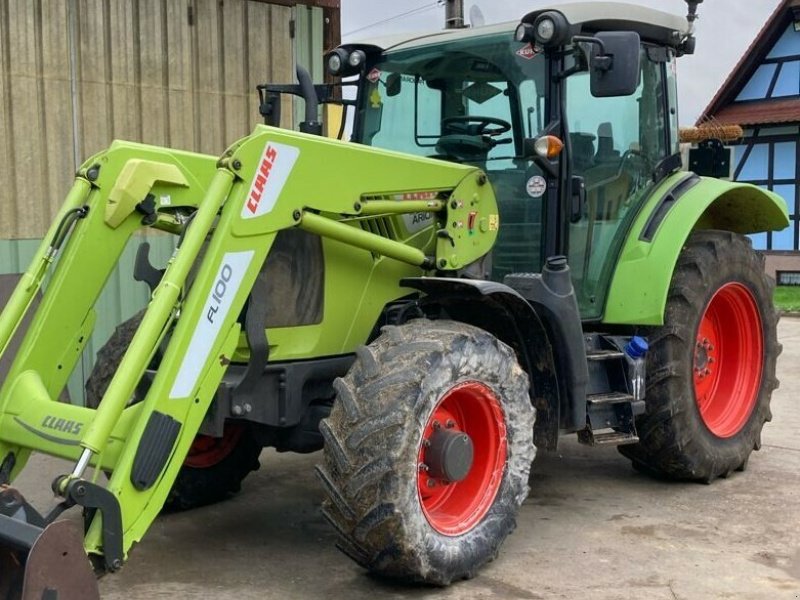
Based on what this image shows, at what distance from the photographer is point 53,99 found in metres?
7.65

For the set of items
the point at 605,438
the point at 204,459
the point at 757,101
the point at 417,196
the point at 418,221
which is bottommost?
the point at 204,459

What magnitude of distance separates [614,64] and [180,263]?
2.21 m

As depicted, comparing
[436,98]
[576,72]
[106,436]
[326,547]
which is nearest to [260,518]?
[326,547]

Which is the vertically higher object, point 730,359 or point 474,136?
point 474,136

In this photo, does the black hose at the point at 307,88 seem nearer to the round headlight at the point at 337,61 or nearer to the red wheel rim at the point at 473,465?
the round headlight at the point at 337,61

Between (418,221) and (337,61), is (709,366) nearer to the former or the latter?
(418,221)

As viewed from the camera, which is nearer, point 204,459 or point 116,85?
point 204,459

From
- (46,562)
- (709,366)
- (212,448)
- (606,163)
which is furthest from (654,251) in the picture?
(46,562)

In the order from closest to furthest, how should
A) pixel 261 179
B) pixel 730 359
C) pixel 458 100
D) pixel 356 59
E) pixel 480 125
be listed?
pixel 261 179, pixel 480 125, pixel 458 100, pixel 356 59, pixel 730 359

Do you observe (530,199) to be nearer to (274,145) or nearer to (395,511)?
(274,145)

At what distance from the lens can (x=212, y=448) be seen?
5438 mm

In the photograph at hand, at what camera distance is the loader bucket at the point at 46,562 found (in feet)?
10.3

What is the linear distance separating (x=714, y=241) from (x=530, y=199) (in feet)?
4.33

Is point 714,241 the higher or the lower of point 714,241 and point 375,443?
the higher
